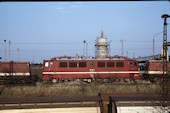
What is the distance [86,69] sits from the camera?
41.2 m

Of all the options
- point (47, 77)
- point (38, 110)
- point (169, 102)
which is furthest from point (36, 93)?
point (169, 102)

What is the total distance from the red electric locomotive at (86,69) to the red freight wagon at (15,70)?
8.88 feet

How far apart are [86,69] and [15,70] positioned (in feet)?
34.0

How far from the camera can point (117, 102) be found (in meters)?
13.5

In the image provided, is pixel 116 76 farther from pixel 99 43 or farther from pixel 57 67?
pixel 99 43

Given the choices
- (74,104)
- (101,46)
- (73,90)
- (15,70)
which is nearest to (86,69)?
(73,90)

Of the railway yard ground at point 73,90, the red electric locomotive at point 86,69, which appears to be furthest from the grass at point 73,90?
the red electric locomotive at point 86,69

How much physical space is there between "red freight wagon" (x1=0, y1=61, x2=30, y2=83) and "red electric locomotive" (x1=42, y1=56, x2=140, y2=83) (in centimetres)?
271

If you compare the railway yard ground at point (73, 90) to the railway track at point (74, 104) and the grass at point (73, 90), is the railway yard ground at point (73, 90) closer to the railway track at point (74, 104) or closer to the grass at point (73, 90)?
the grass at point (73, 90)

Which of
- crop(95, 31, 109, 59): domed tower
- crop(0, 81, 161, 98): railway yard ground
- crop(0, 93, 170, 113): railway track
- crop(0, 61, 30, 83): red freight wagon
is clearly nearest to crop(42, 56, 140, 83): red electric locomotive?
crop(0, 61, 30, 83): red freight wagon

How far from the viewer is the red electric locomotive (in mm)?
40844

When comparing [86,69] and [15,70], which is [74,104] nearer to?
[86,69]

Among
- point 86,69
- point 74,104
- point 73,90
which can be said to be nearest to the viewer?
point 74,104

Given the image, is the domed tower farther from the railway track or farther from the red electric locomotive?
the railway track
